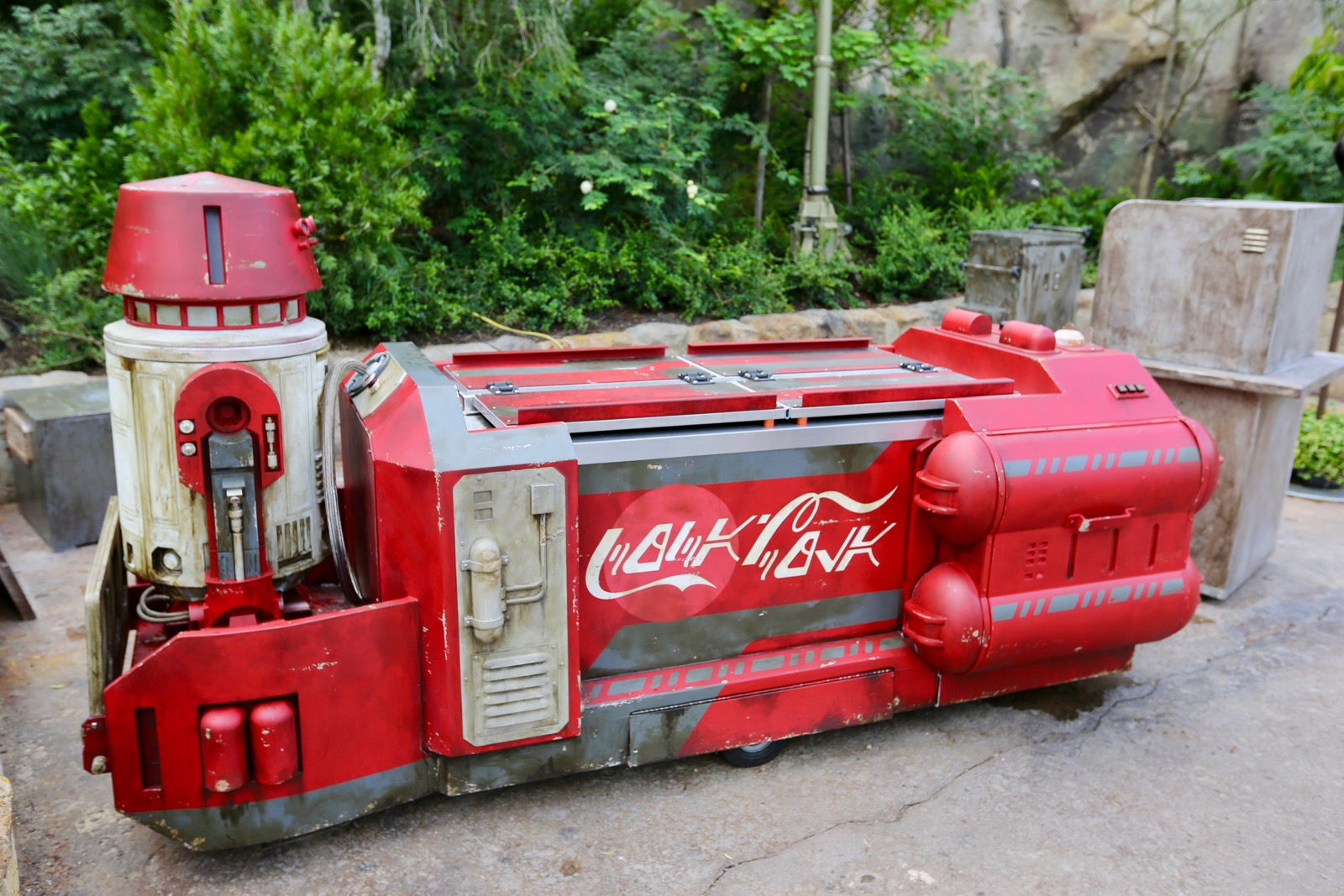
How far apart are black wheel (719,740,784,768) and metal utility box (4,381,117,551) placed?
13.5ft

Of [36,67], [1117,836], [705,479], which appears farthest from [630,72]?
[1117,836]

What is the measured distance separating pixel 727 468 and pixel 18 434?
4824mm

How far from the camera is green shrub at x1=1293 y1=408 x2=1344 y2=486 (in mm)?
7816

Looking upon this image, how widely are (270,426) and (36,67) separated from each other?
7.63 m

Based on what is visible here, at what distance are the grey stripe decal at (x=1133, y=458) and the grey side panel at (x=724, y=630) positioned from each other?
3.32 feet

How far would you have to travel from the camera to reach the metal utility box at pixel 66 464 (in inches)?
238

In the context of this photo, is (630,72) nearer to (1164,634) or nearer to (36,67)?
(36,67)

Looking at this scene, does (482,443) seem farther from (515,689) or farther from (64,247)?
(64,247)

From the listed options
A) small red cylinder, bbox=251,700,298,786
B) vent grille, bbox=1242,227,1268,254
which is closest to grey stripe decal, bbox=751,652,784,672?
small red cylinder, bbox=251,700,298,786

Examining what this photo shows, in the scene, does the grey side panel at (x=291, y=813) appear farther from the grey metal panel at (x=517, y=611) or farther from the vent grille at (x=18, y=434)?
the vent grille at (x=18, y=434)

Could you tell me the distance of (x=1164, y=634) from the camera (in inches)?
179

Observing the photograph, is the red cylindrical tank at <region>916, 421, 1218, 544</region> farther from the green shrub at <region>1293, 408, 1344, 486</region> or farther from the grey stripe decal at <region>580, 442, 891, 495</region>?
the green shrub at <region>1293, 408, 1344, 486</region>

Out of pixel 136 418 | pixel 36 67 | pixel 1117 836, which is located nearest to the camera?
pixel 136 418

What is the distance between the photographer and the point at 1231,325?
5691 mm
